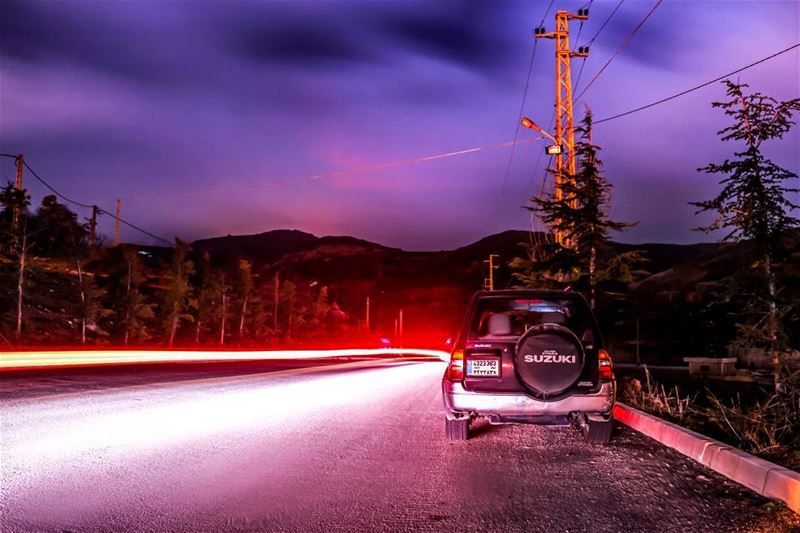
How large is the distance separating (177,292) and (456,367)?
55318mm

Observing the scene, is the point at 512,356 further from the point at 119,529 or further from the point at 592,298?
the point at 592,298

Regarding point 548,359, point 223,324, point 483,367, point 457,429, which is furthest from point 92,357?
point 223,324

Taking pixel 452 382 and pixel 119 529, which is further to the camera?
pixel 452 382

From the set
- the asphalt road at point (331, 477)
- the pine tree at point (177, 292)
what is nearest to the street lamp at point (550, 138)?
the asphalt road at point (331, 477)

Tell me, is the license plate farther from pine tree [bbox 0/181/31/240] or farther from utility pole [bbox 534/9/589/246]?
pine tree [bbox 0/181/31/240]

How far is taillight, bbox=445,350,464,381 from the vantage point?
8391 millimetres

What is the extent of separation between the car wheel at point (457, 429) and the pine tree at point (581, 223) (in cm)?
1127

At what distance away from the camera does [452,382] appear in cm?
841

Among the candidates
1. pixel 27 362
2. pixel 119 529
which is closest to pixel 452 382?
pixel 119 529

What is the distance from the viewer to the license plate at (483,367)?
8.26m

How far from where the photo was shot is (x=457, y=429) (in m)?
9.03

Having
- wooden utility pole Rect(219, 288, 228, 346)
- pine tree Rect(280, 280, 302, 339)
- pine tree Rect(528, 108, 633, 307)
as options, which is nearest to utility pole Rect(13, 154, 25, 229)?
wooden utility pole Rect(219, 288, 228, 346)

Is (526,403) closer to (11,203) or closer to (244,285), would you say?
(11,203)

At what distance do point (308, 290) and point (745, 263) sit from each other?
94.6m
